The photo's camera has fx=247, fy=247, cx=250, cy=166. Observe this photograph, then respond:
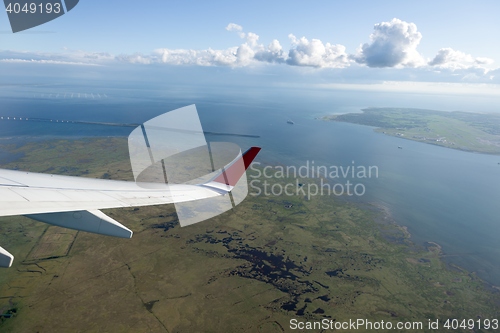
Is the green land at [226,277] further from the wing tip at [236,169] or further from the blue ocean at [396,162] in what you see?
the wing tip at [236,169]

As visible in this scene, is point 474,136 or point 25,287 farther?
point 474,136

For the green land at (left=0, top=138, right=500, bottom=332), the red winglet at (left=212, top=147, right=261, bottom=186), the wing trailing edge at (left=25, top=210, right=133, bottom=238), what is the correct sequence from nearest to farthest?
the wing trailing edge at (left=25, top=210, right=133, bottom=238), the red winglet at (left=212, top=147, right=261, bottom=186), the green land at (left=0, top=138, right=500, bottom=332)

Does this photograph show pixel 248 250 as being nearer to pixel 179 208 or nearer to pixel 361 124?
pixel 179 208

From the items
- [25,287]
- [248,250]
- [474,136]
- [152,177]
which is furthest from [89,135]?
[474,136]

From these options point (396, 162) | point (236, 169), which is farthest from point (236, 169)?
point (396, 162)

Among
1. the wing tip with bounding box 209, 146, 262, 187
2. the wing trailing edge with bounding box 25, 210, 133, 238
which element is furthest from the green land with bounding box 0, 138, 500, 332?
the wing trailing edge with bounding box 25, 210, 133, 238

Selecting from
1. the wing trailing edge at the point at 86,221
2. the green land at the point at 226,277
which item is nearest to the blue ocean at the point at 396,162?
the green land at the point at 226,277

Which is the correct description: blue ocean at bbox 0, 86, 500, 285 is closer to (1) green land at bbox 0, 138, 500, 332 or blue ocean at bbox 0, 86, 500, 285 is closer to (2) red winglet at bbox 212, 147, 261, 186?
(1) green land at bbox 0, 138, 500, 332

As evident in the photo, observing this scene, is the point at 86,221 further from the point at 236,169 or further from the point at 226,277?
the point at 226,277
